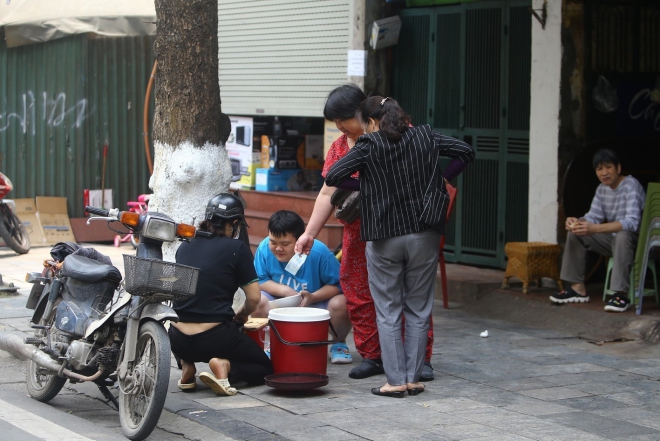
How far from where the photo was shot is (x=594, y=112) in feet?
29.5

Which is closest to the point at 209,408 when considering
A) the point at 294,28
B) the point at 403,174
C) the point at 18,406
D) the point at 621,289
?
the point at 18,406

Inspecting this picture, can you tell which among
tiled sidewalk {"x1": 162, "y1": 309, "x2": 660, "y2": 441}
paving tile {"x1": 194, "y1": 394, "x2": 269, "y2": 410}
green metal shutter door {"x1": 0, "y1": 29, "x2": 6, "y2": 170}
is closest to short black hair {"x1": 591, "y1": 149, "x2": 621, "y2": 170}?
tiled sidewalk {"x1": 162, "y1": 309, "x2": 660, "y2": 441}

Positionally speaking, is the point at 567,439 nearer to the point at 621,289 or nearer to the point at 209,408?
the point at 209,408

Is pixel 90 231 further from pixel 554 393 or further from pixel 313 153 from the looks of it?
pixel 554 393

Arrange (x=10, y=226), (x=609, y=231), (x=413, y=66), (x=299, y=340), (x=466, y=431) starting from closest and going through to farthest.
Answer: (x=466, y=431), (x=299, y=340), (x=609, y=231), (x=413, y=66), (x=10, y=226)

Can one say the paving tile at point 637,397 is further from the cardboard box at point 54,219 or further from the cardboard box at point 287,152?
the cardboard box at point 54,219

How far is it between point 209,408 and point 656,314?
12.7 ft

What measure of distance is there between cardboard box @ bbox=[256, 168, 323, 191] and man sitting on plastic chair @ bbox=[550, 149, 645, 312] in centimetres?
398

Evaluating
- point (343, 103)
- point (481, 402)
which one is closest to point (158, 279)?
point (343, 103)

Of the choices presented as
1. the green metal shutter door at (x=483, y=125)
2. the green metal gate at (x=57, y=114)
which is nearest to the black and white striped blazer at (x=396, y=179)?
the green metal shutter door at (x=483, y=125)

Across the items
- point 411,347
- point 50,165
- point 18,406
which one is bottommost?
point 18,406

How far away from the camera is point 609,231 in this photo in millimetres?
7984

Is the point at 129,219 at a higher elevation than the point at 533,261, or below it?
higher

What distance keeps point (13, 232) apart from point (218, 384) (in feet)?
23.2
